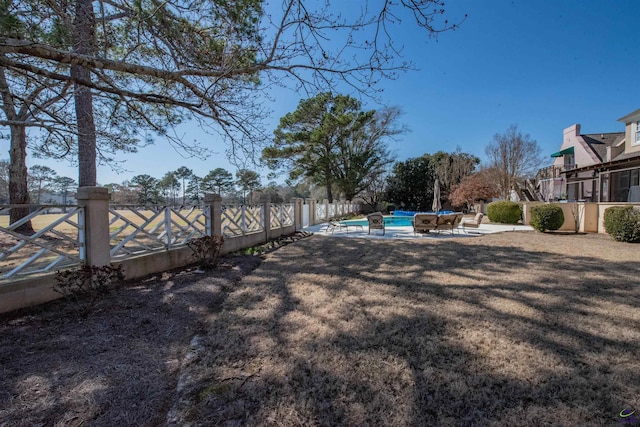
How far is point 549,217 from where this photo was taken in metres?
10.8

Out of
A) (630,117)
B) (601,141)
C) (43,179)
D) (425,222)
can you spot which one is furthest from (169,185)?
(601,141)

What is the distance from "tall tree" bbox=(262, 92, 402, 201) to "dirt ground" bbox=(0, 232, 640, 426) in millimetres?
19132

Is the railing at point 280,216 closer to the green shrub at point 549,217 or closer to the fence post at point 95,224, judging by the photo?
the fence post at point 95,224

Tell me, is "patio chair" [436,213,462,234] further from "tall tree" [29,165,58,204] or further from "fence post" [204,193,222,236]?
"tall tree" [29,165,58,204]

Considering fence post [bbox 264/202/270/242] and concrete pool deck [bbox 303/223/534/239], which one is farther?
concrete pool deck [bbox 303/223/534/239]

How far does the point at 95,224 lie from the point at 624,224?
13.4m

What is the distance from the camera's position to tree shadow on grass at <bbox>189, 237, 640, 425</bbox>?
1819mm

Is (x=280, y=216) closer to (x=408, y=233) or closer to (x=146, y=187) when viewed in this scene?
(x=408, y=233)

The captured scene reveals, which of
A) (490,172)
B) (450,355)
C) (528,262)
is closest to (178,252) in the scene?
(450,355)

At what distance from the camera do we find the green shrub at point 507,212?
14758mm

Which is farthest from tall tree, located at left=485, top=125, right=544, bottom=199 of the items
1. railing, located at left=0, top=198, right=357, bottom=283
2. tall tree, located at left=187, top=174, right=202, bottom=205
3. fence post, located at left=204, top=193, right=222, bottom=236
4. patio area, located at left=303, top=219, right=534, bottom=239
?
tall tree, located at left=187, top=174, right=202, bottom=205

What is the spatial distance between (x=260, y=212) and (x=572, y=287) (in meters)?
8.09

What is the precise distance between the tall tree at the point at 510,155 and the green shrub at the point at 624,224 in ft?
42.9

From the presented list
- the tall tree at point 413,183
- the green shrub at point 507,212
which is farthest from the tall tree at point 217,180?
the green shrub at point 507,212
